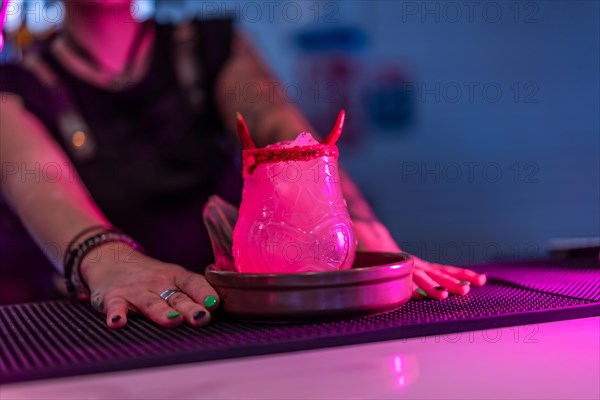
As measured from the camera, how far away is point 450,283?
0.95 metres

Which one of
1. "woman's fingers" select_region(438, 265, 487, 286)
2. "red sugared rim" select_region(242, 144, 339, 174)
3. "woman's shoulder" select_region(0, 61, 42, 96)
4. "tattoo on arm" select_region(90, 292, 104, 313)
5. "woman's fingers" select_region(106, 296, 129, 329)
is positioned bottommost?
"woman's fingers" select_region(438, 265, 487, 286)

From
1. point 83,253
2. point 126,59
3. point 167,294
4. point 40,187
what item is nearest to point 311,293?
point 167,294

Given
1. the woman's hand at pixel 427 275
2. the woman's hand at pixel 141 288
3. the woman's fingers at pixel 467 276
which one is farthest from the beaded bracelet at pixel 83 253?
the woman's fingers at pixel 467 276

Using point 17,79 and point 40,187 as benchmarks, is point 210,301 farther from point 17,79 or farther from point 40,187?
point 17,79

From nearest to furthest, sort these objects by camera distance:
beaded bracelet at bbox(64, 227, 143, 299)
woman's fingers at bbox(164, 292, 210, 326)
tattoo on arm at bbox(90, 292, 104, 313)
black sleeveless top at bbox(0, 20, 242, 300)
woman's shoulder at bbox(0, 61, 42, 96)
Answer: woman's fingers at bbox(164, 292, 210, 326) → tattoo on arm at bbox(90, 292, 104, 313) → beaded bracelet at bbox(64, 227, 143, 299) → woman's shoulder at bbox(0, 61, 42, 96) → black sleeveless top at bbox(0, 20, 242, 300)

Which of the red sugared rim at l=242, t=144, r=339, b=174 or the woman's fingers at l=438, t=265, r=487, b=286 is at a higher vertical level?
the red sugared rim at l=242, t=144, r=339, b=174

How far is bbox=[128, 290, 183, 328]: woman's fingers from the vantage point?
79 cm

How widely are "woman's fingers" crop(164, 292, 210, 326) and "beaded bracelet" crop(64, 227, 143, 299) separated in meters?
0.22

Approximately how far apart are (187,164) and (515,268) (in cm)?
88

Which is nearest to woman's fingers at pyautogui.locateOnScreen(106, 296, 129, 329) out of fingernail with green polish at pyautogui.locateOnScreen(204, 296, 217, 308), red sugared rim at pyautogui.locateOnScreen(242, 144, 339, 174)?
fingernail with green polish at pyautogui.locateOnScreen(204, 296, 217, 308)

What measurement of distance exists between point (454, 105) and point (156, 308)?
265 centimetres

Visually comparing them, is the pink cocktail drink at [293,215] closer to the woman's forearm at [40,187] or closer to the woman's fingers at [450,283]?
the woman's fingers at [450,283]

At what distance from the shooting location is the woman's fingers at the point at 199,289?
80cm

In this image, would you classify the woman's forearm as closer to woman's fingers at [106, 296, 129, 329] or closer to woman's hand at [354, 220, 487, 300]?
woman's fingers at [106, 296, 129, 329]
